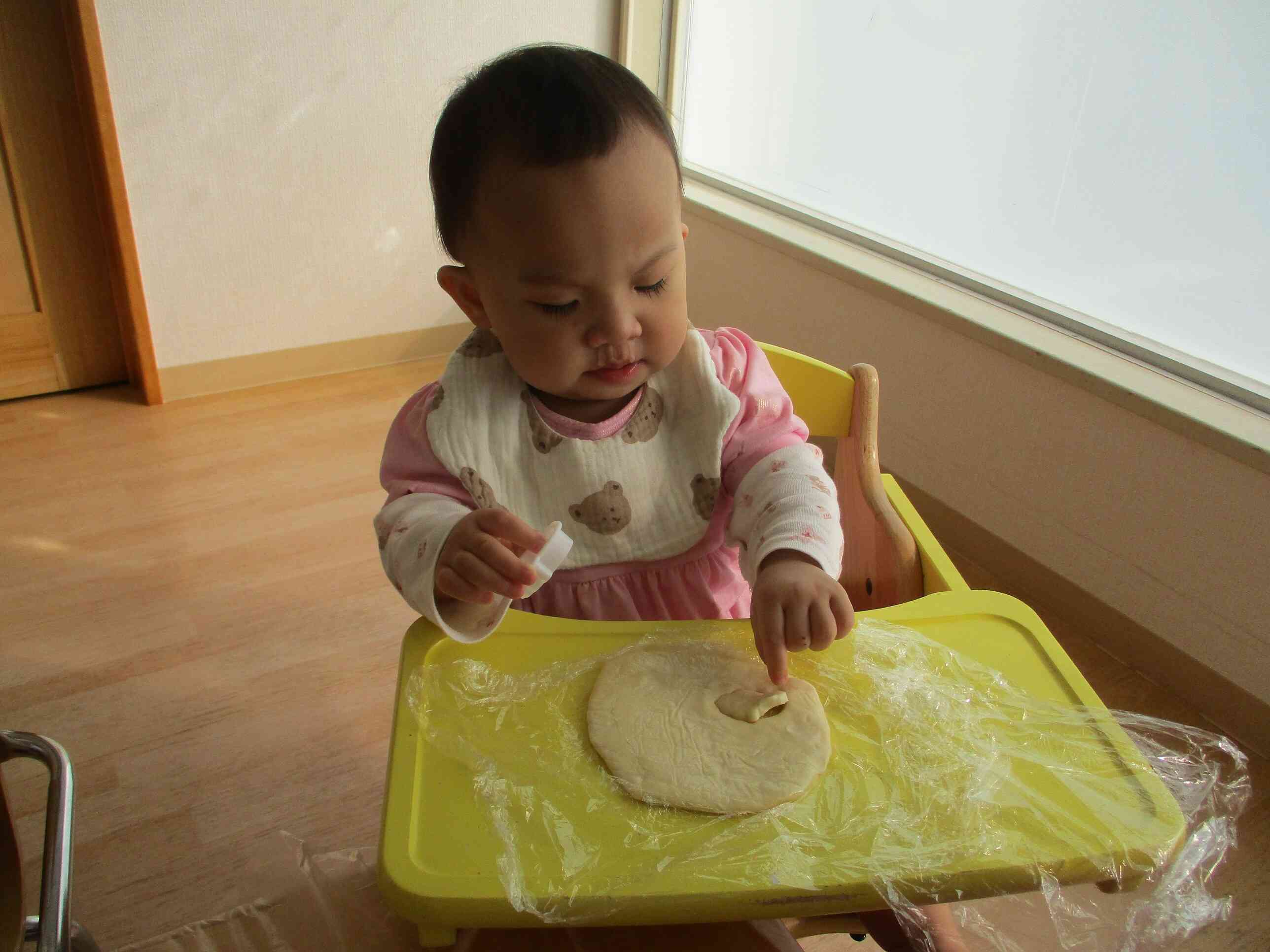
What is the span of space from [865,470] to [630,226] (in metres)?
0.35

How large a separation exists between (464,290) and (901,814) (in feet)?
1.61

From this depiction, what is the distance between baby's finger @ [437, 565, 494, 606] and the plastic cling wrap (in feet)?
0.17

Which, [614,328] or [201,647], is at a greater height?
[614,328]

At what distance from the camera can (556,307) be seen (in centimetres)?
65

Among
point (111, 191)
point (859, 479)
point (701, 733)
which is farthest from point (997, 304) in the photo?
point (111, 191)

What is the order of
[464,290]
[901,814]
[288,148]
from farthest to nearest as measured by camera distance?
[288,148] < [464,290] < [901,814]

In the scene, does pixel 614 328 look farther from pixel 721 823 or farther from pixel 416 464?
pixel 721 823

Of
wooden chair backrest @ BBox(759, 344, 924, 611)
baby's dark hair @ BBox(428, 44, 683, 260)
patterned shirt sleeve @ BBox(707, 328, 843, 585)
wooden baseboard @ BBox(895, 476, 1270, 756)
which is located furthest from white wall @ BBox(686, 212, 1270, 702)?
baby's dark hair @ BBox(428, 44, 683, 260)

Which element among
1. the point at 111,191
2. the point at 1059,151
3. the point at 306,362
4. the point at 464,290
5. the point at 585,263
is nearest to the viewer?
the point at 585,263

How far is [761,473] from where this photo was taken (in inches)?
29.9

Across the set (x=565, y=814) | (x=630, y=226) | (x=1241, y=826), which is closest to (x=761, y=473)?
(x=630, y=226)

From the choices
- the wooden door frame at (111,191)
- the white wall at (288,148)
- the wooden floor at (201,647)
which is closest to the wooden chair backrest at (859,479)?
the wooden floor at (201,647)

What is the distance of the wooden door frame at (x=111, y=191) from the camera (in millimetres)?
1780

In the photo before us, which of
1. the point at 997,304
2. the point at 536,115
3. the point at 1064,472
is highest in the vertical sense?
the point at 536,115
